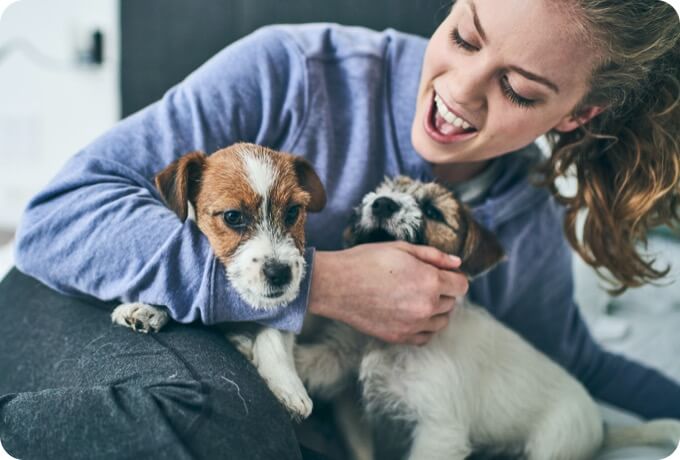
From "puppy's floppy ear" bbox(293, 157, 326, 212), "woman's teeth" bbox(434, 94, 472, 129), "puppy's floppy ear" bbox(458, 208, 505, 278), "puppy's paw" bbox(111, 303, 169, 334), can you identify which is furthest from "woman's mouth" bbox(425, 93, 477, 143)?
"puppy's paw" bbox(111, 303, 169, 334)

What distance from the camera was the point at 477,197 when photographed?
157 centimetres

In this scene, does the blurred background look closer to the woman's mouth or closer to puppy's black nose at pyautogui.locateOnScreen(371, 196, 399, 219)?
the woman's mouth

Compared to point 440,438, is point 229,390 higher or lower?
higher

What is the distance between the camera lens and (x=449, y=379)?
4.40ft

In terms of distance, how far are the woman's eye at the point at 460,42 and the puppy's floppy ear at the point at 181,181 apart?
0.58 metres

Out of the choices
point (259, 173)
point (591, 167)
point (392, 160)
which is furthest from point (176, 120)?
point (591, 167)

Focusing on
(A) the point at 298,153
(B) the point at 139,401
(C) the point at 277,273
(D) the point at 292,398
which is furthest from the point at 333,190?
(B) the point at 139,401

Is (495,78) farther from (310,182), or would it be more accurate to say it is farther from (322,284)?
(322,284)

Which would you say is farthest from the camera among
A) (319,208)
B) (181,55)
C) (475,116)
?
(181,55)

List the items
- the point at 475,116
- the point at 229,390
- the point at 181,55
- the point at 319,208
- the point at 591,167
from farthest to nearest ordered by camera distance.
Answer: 1. the point at 591,167
2. the point at 181,55
3. the point at 475,116
4. the point at 319,208
5. the point at 229,390

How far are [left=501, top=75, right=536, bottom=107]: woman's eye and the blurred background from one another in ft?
0.79

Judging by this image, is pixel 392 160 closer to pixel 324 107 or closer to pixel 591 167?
pixel 324 107

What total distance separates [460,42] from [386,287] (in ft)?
1.75

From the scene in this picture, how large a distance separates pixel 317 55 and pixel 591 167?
774 mm
